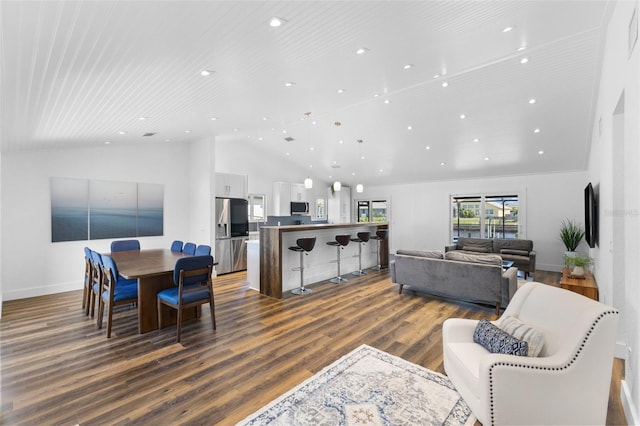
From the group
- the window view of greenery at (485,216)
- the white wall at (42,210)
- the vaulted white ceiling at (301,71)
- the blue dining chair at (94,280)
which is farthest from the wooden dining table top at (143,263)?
the window view of greenery at (485,216)

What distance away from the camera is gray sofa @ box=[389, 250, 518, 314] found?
4.23m

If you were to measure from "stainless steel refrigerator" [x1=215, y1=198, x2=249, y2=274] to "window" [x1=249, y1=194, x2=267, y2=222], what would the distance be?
0.76 m

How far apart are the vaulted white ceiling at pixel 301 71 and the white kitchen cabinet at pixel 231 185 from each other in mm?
1117

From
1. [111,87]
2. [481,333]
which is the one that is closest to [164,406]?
[481,333]

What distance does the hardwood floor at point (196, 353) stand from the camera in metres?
2.21

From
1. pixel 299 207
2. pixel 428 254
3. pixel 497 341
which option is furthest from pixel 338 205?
pixel 497 341

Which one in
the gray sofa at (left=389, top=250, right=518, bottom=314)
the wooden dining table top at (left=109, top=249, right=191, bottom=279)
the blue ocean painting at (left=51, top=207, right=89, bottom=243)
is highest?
the blue ocean painting at (left=51, top=207, right=89, bottom=243)

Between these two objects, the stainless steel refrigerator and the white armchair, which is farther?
the stainless steel refrigerator

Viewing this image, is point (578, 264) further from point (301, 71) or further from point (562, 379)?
point (301, 71)

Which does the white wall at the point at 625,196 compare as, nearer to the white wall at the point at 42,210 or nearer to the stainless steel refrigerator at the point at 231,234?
the stainless steel refrigerator at the point at 231,234

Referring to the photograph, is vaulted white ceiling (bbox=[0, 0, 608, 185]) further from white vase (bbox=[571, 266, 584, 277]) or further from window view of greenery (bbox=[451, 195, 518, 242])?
white vase (bbox=[571, 266, 584, 277])

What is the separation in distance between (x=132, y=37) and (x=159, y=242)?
5.52 metres

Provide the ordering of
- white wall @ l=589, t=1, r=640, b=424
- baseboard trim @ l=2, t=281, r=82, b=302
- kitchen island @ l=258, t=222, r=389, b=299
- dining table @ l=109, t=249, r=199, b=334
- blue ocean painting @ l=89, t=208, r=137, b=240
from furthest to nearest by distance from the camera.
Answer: blue ocean painting @ l=89, t=208, r=137, b=240 → kitchen island @ l=258, t=222, r=389, b=299 → baseboard trim @ l=2, t=281, r=82, b=302 → dining table @ l=109, t=249, r=199, b=334 → white wall @ l=589, t=1, r=640, b=424

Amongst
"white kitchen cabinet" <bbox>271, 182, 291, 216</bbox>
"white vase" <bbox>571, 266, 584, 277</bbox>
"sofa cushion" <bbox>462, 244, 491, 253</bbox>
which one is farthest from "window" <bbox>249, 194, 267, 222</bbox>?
"white vase" <bbox>571, 266, 584, 277</bbox>
